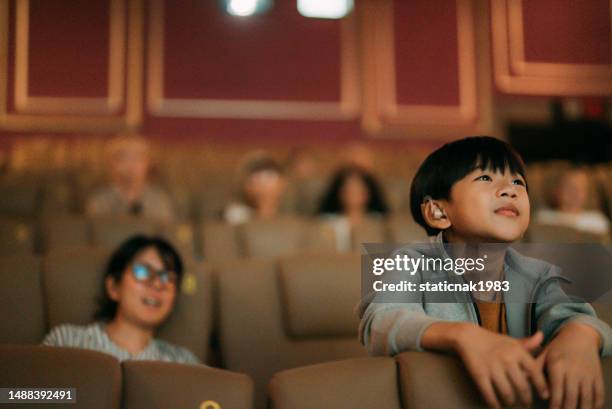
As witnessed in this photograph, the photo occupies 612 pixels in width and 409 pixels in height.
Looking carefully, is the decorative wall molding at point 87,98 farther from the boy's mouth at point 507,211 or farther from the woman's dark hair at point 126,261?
the boy's mouth at point 507,211

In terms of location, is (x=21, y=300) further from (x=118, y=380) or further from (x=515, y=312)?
(x=515, y=312)

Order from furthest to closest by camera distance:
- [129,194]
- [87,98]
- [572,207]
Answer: [87,98] → [129,194] → [572,207]

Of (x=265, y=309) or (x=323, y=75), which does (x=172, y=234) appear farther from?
(x=323, y=75)

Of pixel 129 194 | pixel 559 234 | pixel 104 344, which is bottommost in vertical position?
pixel 104 344

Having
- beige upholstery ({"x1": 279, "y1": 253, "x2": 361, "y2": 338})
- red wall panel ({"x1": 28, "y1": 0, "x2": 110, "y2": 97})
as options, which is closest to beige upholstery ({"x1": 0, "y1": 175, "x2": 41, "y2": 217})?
red wall panel ({"x1": 28, "y1": 0, "x2": 110, "y2": 97})

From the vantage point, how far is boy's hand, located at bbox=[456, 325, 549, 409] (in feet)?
0.77

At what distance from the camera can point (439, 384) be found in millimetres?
252

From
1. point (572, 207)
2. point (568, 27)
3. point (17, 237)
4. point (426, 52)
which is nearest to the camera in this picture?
point (568, 27)

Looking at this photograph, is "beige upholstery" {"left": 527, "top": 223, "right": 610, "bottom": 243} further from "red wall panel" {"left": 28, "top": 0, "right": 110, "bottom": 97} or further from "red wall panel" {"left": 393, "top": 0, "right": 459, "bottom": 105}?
"red wall panel" {"left": 28, "top": 0, "right": 110, "bottom": 97}

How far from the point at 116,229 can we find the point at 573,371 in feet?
2.16

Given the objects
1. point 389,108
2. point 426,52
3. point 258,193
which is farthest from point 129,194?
point 389,108

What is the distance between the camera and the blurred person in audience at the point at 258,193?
1.08m

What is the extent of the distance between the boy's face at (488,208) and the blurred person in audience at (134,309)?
1.12ft

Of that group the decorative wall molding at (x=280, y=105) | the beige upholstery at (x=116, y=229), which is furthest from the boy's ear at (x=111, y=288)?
the decorative wall molding at (x=280, y=105)
